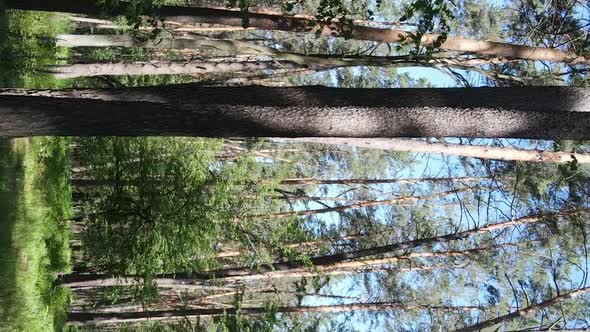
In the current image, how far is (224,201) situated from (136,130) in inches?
324

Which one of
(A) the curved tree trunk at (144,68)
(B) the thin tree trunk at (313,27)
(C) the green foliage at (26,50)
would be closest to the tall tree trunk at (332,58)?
(B) the thin tree trunk at (313,27)

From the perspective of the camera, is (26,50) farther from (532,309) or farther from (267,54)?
(532,309)

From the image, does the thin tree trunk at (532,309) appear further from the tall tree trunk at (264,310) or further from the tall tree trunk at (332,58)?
the tall tree trunk at (332,58)

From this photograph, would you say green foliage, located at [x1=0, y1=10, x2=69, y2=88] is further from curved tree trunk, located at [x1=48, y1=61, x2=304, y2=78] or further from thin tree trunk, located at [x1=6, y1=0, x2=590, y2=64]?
thin tree trunk, located at [x1=6, y1=0, x2=590, y2=64]

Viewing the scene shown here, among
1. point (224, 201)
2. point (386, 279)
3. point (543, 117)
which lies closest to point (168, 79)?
point (224, 201)

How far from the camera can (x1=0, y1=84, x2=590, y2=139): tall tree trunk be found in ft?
15.2

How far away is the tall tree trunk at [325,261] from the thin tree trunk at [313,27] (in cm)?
449

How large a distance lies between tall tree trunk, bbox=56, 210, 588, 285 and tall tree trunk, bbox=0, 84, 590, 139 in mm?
7482

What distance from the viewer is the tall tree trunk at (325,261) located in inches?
478

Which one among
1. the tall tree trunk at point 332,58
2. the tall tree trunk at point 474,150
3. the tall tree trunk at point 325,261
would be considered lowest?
the tall tree trunk at point 325,261

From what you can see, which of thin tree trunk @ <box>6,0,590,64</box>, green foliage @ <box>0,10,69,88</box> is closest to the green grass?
green foliage @ <box>0,10,69,88</box>

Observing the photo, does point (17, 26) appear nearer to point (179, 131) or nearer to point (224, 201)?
point (224, 201)

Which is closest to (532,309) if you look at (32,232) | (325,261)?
(325,261)

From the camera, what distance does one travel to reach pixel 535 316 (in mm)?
11586
